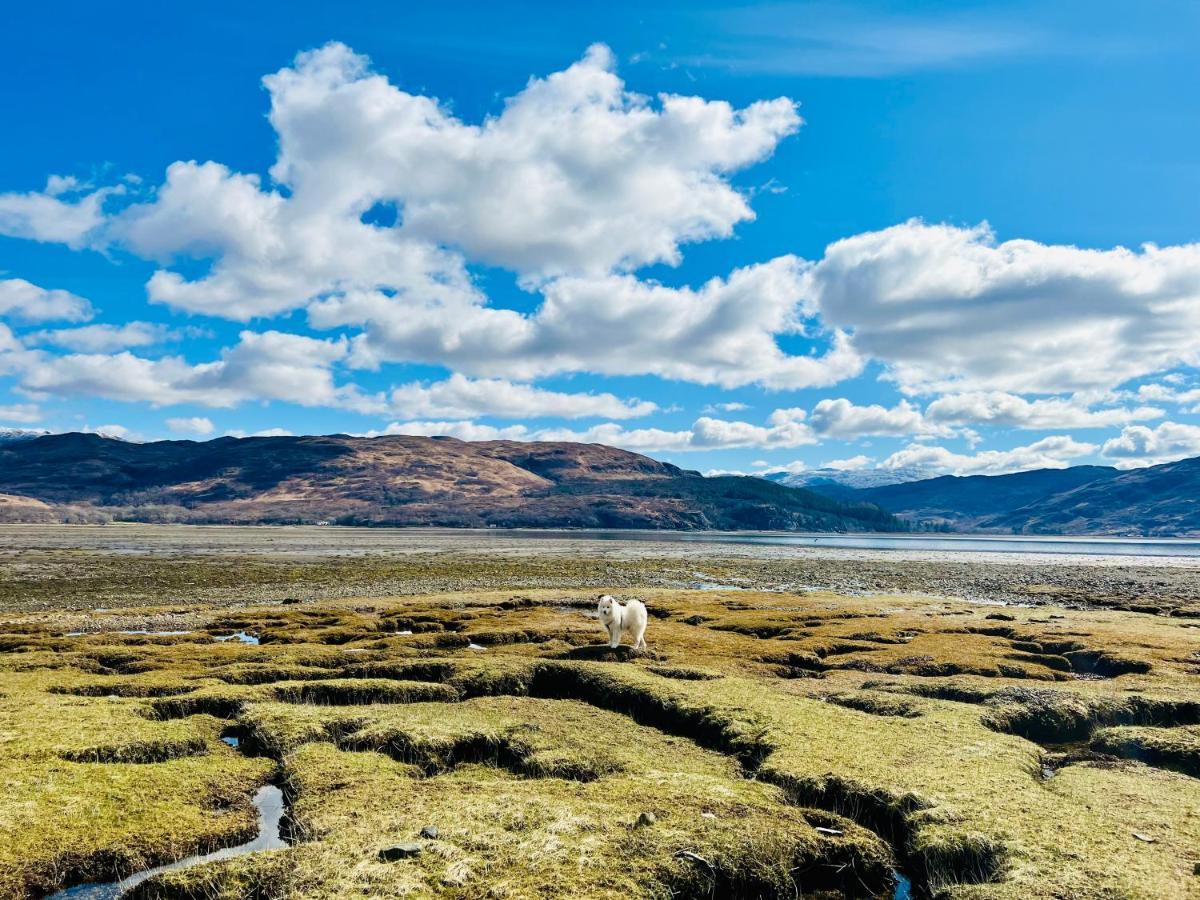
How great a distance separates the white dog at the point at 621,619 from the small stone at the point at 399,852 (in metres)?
15.4

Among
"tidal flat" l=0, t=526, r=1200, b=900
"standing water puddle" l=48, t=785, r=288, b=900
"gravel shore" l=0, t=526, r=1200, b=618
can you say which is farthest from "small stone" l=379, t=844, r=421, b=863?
"gravel shore" l=0, t=526, r=1200, b=618

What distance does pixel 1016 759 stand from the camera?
13758 millimetres

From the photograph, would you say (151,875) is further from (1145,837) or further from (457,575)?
(457,575)

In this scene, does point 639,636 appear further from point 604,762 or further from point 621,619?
point 604,762

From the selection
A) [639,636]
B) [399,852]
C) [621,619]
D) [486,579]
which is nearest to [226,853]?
[399,852]

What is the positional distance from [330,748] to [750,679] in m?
12.3

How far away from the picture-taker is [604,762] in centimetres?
1355

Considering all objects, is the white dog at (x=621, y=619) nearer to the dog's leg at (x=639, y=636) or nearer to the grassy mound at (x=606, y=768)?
the dog's leg at (x=639, y=636)

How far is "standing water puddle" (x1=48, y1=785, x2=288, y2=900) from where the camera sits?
29.9ft

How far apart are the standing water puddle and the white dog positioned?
532 inches

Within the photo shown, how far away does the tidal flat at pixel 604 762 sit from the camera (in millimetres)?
9258

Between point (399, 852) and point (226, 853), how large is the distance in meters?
3.12

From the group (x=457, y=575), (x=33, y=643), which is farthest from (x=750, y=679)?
(x=457, y=575)

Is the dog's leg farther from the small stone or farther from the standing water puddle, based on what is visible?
the small stone
